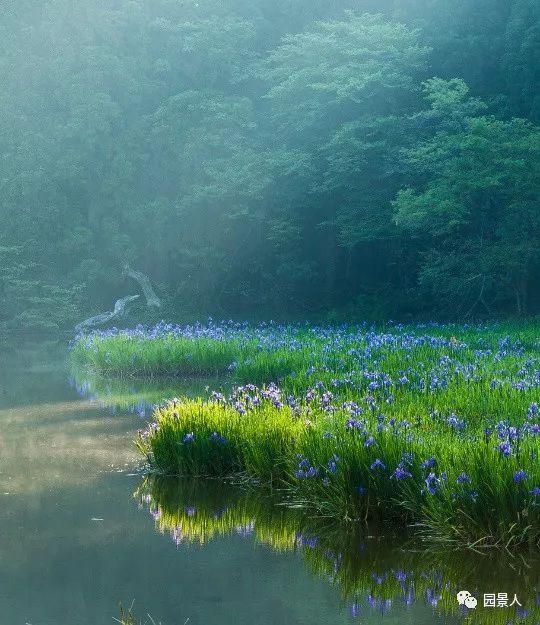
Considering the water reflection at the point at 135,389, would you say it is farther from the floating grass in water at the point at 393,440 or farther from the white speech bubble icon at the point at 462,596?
the white speech bubble icon at the point at 462,596

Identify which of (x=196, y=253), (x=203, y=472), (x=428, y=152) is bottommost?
(x=203, y=472)

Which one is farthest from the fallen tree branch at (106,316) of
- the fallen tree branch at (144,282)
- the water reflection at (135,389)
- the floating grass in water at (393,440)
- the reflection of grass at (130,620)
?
the reflection of grass at (130,620)

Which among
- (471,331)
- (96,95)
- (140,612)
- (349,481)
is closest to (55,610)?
(140,612)

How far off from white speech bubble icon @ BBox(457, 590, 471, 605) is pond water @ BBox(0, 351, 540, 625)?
0.14 feet

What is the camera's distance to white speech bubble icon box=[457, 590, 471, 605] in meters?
5.00

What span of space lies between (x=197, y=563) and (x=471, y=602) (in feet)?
5.25

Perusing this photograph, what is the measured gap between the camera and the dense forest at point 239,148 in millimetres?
27500

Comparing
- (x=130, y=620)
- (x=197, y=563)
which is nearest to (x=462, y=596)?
(x=197, y=563)

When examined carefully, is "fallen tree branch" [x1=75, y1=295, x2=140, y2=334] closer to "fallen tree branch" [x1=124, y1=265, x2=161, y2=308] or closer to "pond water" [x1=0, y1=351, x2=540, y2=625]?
"fallen tree branch" [x1=124, y1=265, x2=161, y2=308]

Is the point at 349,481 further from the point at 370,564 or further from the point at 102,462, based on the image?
the point at 102,462

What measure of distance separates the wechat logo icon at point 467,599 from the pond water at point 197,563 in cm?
4

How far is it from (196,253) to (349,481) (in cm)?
2425

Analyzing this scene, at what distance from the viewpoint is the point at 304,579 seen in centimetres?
540

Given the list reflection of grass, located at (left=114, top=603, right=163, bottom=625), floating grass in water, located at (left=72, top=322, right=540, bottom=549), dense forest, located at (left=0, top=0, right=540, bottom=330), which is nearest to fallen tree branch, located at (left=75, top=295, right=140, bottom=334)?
dense forest, located at (left=0, top=0, right=540, bottom=330)
